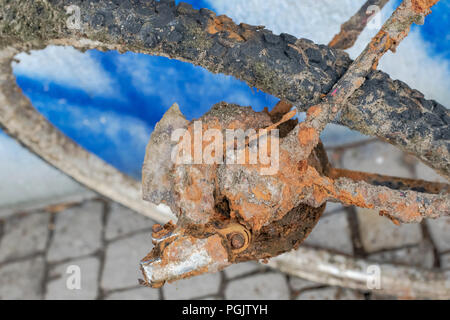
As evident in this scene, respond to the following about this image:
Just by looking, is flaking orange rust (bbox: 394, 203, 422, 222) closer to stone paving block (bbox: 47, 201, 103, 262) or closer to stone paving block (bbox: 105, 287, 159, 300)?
stone paving block (bbox: 105, 287, 159, 300)

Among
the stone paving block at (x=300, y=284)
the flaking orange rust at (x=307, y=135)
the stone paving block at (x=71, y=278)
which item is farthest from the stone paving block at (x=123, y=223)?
the flaking orange rust at (x=307, y=135)

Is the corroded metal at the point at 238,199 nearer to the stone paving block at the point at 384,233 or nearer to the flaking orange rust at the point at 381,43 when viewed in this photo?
the flaking orange rust at the point at 381,43

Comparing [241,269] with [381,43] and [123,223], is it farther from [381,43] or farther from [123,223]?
[381,43]

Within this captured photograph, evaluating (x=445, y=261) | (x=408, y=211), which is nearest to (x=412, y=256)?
(x=445, y=261)

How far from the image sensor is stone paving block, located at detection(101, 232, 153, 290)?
4.99 ft

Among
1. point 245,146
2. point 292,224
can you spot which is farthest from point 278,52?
point 292,224

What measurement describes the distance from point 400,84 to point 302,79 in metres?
0.15

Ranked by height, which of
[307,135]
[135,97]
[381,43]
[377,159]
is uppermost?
[135,97]

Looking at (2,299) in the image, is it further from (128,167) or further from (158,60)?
(158,60)

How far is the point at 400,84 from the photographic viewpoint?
0.75m

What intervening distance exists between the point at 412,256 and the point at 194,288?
65 centimetres

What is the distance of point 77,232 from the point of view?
1625 millimetres

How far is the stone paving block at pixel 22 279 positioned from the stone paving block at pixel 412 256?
3.37 ft

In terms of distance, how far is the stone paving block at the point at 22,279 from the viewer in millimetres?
1533
